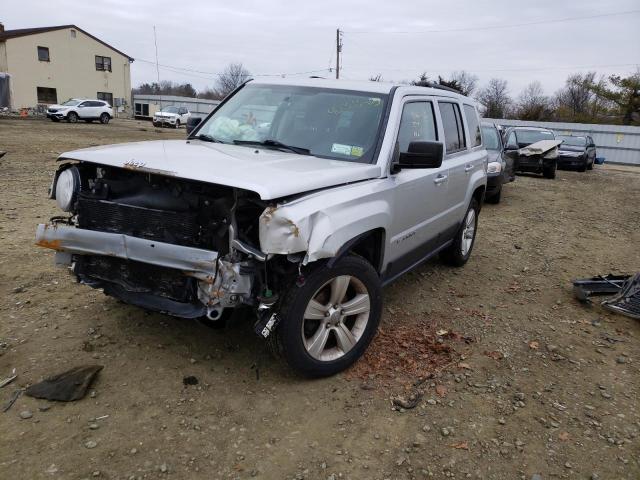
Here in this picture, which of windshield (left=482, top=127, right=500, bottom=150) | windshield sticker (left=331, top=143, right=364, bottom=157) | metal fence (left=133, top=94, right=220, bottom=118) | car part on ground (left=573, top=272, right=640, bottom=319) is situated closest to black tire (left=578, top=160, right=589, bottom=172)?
windshield (left=482, top=127, right=500, bottom=150)

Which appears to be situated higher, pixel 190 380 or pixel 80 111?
pixel 80 111

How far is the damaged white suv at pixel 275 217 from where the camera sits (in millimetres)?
2850

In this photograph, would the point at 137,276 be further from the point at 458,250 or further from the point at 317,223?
the point at 458,250

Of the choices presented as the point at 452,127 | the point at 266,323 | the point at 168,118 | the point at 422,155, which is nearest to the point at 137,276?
the point at 266,323

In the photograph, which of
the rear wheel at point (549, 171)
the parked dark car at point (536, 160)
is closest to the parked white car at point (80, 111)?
the parked dark car at point (536, 160)

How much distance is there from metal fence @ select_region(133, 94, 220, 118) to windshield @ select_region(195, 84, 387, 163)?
1736 inches

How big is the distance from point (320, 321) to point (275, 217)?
2.86ft

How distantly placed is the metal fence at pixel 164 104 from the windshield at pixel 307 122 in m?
44.1

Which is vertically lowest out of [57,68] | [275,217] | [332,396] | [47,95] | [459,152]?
[332,396]

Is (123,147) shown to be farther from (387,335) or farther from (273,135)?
(387,335)

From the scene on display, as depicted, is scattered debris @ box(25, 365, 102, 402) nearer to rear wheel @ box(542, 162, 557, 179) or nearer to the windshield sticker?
the windshield sticker

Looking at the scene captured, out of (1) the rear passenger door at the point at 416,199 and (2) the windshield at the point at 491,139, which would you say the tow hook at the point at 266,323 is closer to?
(1) the rear passenger door at the point at 416,199

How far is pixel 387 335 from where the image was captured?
4039mm

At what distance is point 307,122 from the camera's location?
13.0ft
